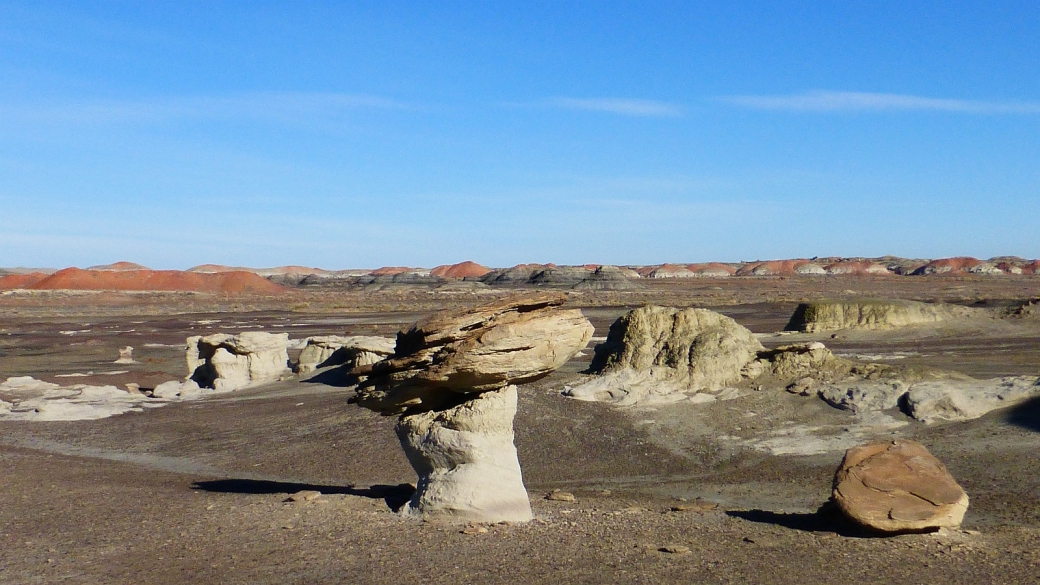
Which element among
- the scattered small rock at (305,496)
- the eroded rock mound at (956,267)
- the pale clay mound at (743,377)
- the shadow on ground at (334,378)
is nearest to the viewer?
the scattered small rock at (305,496)

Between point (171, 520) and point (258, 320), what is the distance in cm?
5224

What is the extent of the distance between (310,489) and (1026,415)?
11.6m

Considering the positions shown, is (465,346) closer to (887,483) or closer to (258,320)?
(887,483)

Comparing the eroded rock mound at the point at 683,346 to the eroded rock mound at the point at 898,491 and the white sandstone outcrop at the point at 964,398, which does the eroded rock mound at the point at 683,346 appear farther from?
the eroded rock mound at the point at 898,491

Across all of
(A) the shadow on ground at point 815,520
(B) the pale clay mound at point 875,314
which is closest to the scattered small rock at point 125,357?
(B) the pale clay mound at point 875,314

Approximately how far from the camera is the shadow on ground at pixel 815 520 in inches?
380

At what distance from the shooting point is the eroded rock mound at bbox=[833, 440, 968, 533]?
934 centimetres

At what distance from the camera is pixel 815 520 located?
1030 cm

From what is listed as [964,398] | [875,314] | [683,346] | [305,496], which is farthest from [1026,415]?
[875,314]

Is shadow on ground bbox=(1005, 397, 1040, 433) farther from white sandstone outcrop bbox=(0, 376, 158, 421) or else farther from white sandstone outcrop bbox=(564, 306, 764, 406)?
white sandstone outcrop bbox=(0, 376, 158, 421)

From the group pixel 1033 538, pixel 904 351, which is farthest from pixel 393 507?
pixel 904 351

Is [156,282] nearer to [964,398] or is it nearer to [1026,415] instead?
[964,398]

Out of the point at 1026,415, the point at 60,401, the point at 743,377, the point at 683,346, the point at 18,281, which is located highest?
the point at 18,281

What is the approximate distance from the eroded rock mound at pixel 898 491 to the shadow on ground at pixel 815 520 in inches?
7.4
